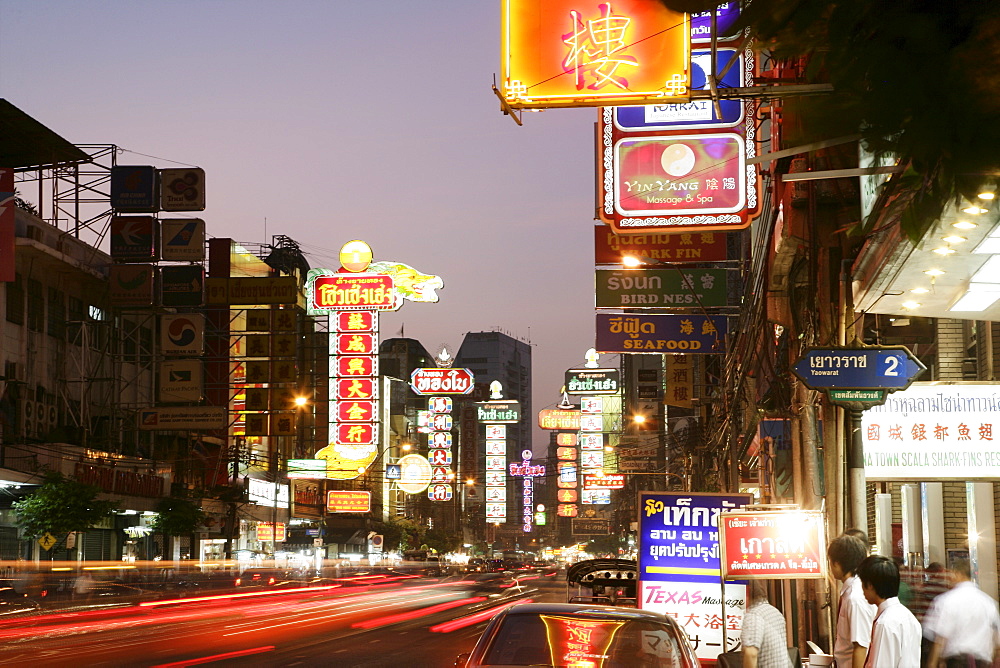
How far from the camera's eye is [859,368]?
36.7 feet

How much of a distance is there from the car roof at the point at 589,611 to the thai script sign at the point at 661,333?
518 inches

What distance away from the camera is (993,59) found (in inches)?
154

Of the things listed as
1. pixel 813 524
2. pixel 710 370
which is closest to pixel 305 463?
pixel 710 370

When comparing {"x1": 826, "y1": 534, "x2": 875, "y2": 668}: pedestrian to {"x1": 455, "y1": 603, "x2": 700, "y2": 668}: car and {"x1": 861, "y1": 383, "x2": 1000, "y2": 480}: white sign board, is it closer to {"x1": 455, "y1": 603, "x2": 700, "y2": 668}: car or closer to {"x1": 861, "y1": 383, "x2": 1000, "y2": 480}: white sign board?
{"x1": 455, "y1": 603, "x2": 700, "y2": 668}: car

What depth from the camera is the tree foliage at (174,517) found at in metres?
51.4

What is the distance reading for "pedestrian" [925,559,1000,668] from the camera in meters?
10.3

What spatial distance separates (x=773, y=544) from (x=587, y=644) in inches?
135

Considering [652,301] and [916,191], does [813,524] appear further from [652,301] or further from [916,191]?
[652,301]

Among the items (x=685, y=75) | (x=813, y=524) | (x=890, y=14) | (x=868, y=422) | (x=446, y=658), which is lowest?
(x=446, y=658)

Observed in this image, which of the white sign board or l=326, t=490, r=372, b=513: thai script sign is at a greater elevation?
the white sign board

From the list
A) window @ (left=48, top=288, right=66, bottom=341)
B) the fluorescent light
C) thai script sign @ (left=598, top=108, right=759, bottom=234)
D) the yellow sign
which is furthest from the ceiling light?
window @ (left=48, top=288, right=66, bottom=341)

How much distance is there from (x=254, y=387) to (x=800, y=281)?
4171cm

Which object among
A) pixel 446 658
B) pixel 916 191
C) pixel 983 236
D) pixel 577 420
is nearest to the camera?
pixel 916 191

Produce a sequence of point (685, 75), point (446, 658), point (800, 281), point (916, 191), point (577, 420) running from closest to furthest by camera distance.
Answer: point (916, 191)
point (685, 75)
point (800, 281)
point (446, 658)
point (577, 420)
